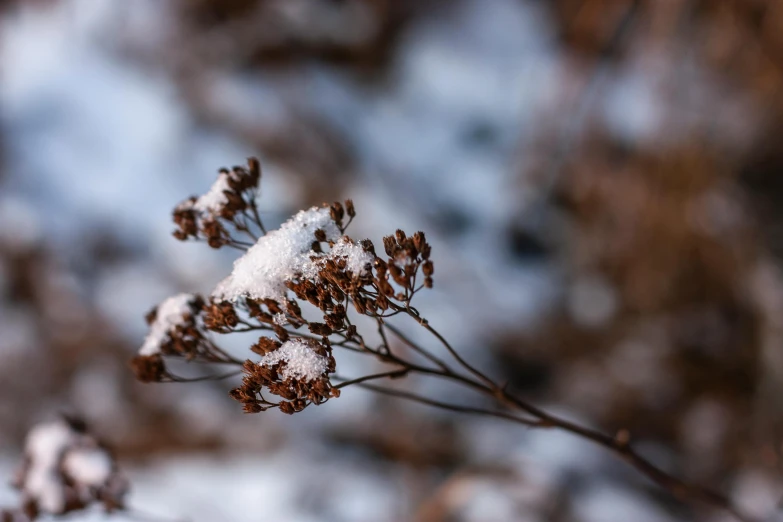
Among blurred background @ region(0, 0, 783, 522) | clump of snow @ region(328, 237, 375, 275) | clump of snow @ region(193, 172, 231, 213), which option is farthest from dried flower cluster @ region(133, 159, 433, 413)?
blurred background @ region(0, 0, 783, 522)

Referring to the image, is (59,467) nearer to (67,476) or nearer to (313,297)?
(67,476)

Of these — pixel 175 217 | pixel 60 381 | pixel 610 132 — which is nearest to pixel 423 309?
pixel 610 132

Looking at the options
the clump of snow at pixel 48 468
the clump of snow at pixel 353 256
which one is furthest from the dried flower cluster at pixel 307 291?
the clump of snow at pixel 48 468

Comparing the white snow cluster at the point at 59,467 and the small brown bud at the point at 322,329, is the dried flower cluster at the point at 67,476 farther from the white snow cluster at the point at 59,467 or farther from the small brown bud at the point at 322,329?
the small brown bud at the point at 322,329

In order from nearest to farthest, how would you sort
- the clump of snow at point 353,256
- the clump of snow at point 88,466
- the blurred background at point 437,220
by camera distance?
the clump of snow at point 353,256
the clump of snow at point 88,466
the blurred background at point 437,220

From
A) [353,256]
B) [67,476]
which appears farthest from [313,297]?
[67,476]

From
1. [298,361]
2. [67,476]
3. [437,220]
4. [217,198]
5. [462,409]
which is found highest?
[437,220]

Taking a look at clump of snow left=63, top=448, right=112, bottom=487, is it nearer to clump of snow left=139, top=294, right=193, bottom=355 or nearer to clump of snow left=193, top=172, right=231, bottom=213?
clump of snow left=139, top=294, right=193, bottom=355
